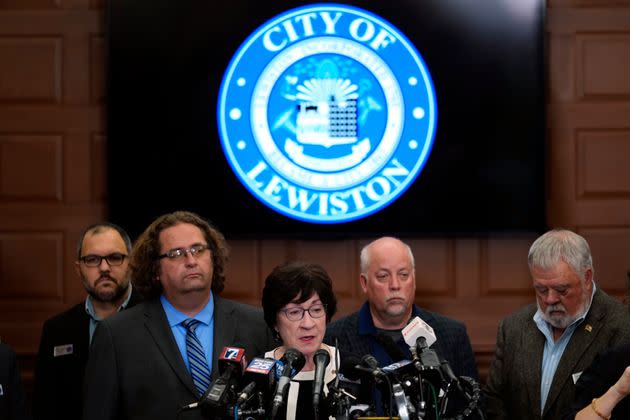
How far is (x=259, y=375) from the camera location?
247 centimetres

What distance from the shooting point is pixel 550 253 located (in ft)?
11.7

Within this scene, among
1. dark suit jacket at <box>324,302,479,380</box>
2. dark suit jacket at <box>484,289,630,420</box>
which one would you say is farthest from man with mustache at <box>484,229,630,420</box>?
dark suit jacket at <box>324,302,479,380</box>

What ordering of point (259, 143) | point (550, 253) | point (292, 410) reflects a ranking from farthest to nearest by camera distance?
point (259, 143) → point (550, 253) → point (292, 410)

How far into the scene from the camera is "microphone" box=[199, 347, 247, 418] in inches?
92.8

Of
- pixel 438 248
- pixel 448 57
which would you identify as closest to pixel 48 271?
pixel 438 248

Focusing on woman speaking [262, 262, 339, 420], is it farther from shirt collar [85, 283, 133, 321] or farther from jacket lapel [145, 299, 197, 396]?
shirt collar [85, 283, 133, 321]

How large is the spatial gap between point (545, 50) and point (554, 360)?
2337 mm

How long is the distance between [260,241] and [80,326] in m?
1.44

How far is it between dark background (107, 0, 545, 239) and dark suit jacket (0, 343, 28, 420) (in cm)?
178

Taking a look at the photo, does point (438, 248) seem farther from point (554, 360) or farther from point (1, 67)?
point (1, 67)

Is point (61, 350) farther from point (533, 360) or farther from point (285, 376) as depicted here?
point (285, 376)

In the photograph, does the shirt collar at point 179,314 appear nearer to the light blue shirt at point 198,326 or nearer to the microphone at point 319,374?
the light blue shirt at point 198,326

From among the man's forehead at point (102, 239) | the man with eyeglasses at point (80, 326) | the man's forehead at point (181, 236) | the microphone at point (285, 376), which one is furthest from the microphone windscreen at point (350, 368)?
the man's forehead at point (102, 239)

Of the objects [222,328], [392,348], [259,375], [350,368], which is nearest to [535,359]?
[392,348]
